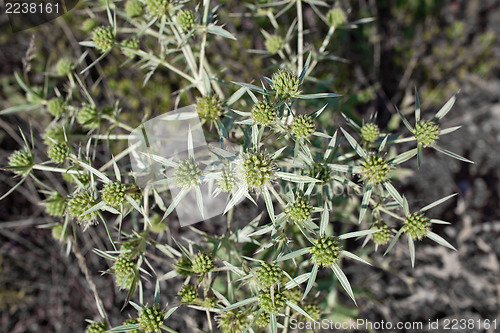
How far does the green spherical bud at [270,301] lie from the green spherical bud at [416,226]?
68 centimetres

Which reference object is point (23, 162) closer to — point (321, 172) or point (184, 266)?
point (184, 266)

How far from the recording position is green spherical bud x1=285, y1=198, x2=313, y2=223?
143 centimetres

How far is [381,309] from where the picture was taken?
112 inches

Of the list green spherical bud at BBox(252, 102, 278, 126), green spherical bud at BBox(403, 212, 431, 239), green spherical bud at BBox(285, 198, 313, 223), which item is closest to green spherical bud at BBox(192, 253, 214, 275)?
green spherical bud at BBox(285, 198, 313, 223)

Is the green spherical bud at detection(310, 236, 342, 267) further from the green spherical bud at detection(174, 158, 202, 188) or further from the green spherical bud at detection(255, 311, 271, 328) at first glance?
the green spherical bud at detection(174, 158, 202, 188)

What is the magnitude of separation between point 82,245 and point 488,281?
376cm

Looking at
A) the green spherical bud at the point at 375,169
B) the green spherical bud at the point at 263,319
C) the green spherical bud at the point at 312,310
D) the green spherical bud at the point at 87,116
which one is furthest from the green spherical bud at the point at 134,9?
the green spherical bud at the point at 312,310

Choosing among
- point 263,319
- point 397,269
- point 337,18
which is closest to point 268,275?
point 263,319

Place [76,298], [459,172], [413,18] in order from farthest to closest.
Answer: [413,18] < [459,172] < [76,298]

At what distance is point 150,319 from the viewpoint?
4.83 feet

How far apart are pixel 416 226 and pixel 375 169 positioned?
358mm

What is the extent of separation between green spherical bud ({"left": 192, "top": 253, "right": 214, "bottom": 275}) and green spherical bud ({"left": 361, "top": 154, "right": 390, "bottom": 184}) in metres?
0.85

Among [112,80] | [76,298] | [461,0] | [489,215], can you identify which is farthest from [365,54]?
[76,298]

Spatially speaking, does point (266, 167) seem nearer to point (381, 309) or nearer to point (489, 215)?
point (381, 309)
